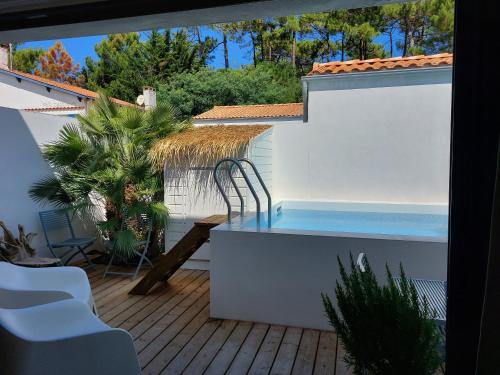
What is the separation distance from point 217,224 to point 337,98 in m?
4.27

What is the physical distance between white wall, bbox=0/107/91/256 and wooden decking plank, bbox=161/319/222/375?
301cm

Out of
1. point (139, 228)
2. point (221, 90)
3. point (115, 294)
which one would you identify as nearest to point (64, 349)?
point (115, 294)

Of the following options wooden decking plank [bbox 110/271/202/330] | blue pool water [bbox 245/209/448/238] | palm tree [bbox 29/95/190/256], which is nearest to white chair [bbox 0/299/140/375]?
wooden decking plank [bbox 110/271/202/330]

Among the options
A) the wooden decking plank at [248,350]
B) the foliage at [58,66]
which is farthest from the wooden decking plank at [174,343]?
the foliage at [58,66]

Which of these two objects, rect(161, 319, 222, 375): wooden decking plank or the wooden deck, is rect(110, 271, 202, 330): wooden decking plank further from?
rect(161, 319, 222, 375): wooden decking plank

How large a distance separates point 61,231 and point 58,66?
15460mm

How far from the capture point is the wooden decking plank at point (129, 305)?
355 cm

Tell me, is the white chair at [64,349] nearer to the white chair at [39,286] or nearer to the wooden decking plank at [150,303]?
the white chair at [39,286]

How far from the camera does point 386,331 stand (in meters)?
1.37

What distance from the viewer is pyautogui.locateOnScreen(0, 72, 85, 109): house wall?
34.4 ft

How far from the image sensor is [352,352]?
57.4 inches

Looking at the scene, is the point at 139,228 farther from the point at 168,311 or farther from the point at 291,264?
the point at 291,264

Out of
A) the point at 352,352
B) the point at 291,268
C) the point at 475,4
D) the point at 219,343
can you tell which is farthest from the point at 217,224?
the point at 475,4

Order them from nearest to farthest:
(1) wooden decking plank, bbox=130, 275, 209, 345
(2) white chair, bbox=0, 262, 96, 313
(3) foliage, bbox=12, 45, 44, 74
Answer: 1. (2) white chair, bbox=0, 262, 96, 313
2. (1) wooden decking plank, bbox=130, 275, 209, 345
3. (3) foliage, bbox=12, 45, 44, 74
